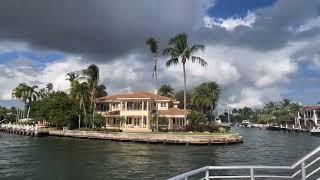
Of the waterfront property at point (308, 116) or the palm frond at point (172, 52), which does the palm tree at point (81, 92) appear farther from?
the waterfront property at point (308, 116)

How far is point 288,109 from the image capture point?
185250 millimetres

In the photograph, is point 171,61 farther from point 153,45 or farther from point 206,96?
point 206,96

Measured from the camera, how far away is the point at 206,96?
126000 millimetres

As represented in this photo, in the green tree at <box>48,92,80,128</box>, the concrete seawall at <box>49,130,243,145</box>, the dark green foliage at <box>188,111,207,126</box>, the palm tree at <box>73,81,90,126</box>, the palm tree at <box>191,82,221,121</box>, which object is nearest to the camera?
the concrete seawall at <box>49,130,243,145</box>

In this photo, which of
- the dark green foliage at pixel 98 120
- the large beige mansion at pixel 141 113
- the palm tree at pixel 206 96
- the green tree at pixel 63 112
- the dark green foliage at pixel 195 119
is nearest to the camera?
the dark green foliage at pixel 195 119

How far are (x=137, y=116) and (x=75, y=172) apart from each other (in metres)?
57.8

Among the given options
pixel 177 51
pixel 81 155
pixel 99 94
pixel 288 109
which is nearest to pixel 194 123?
pixel 177 51

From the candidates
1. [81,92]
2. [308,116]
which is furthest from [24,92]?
[308,116]

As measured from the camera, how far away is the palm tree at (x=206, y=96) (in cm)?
12550

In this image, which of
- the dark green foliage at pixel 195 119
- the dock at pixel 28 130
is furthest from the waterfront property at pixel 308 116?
the dock at pixel 28 130

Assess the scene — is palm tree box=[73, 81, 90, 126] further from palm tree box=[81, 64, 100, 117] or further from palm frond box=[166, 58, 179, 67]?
palm frond box=[166, 58, 179, 67]

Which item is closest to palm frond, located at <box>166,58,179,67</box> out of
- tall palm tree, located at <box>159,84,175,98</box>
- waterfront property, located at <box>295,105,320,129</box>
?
tall palm tree, located at <box>159,84,175,98</box>

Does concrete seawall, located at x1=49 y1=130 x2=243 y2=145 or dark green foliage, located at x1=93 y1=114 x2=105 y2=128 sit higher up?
dark green foliage, located at x1=93 y1=114 x2=105 y2=128

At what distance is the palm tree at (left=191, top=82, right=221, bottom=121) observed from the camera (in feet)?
412
